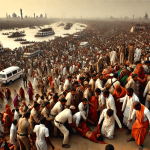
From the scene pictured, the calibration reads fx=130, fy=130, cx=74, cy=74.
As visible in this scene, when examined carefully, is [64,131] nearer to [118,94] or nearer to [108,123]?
[108,123]

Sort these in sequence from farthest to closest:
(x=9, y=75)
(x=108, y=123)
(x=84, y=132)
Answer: (x=9, y=75)
(x=84, y=132)
(x=108, y=123)

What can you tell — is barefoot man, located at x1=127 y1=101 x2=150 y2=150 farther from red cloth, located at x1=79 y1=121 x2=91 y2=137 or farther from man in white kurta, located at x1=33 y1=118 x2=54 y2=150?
man in white kurta, located at x1=33 y1=118 x2=54 y2=150

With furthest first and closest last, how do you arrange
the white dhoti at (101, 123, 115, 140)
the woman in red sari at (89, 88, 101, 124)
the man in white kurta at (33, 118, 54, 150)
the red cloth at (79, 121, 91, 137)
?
the woman in red sari at (89, 88, 101, 124), the red cloth at (79, 121, 91, 137), the white dhoti at (101, 123, 115, 140), the man in white kurta at (33, 118, 54, 150)

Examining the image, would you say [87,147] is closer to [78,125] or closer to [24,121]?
[78,125]

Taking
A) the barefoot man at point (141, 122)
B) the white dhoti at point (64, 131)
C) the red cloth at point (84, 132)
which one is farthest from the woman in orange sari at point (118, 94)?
the white dhoti at point (64, 131)

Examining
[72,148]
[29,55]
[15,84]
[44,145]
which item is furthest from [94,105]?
[29,55]

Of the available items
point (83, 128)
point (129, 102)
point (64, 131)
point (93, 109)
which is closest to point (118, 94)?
point (129, 102)

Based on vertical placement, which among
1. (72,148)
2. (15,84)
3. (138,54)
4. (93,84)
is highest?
(138,54)

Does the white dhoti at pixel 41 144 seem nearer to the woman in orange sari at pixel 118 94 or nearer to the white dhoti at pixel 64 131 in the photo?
the white dhoti at pixel 64 131

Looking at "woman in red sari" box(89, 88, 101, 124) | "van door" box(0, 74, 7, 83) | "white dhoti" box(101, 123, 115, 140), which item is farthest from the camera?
"van door" box(0, 74, 7, 83)

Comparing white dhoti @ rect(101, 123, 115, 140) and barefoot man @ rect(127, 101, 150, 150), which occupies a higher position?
barefoot man @ rect(127, 101, 150, 150)

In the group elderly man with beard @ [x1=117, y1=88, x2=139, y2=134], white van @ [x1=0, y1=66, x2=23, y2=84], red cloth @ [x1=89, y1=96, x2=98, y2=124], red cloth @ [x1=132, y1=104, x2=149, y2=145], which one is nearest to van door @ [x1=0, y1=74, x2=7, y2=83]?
white van @ [x1=0, y1=66, x2=23, y2=84]
